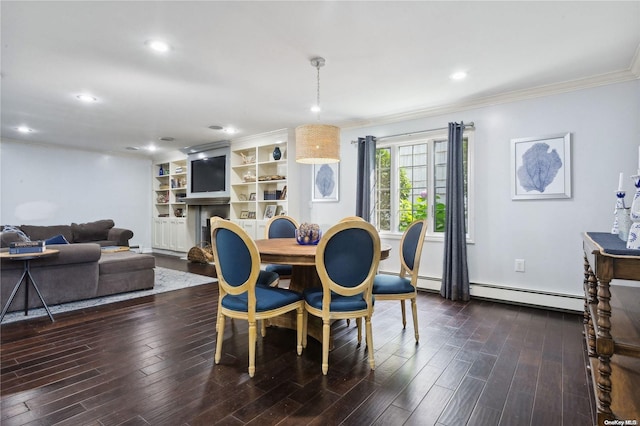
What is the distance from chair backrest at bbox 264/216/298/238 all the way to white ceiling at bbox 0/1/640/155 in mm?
1482

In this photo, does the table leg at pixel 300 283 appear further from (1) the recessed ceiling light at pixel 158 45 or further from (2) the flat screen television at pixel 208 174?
(2) the flat screen television at pixel 208 174

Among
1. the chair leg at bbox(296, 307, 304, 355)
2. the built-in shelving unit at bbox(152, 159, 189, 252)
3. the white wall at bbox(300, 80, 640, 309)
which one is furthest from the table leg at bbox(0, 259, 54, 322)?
the white wall at bbox(300, 80, 640, 309)

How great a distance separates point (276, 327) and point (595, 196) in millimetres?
3406

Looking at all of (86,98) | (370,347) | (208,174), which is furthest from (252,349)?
(208,174)

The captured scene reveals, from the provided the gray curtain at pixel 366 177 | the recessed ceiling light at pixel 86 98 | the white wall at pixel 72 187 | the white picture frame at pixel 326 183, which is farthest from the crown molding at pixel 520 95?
the white wall at pixel 72 187

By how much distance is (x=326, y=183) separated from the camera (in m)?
5.23

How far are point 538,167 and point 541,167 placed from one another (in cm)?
3

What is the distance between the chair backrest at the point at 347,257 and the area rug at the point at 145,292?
9.83 feet

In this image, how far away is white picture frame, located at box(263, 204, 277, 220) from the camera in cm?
593

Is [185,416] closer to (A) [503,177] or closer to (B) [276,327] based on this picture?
(B) [276,327]

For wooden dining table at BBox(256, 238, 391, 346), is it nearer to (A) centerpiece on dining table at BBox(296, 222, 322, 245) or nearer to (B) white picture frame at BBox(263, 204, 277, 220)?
(A) centerpiece on dining table at BBox(296, 222, 322, 245)

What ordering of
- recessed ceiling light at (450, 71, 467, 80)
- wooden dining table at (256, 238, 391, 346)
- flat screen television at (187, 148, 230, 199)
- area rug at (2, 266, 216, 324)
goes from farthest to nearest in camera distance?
1. flat screen television at (187, 148, 230, 199)
2. area rug at (2, 266, 216, 324)
3. recessed ceiling light at (450, 71, 467, 80)
4. wooden dining table at (256, 238, 391, 346)

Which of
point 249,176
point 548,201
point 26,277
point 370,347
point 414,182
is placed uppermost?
point 249,176

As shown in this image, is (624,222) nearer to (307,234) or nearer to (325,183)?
(307,234)
